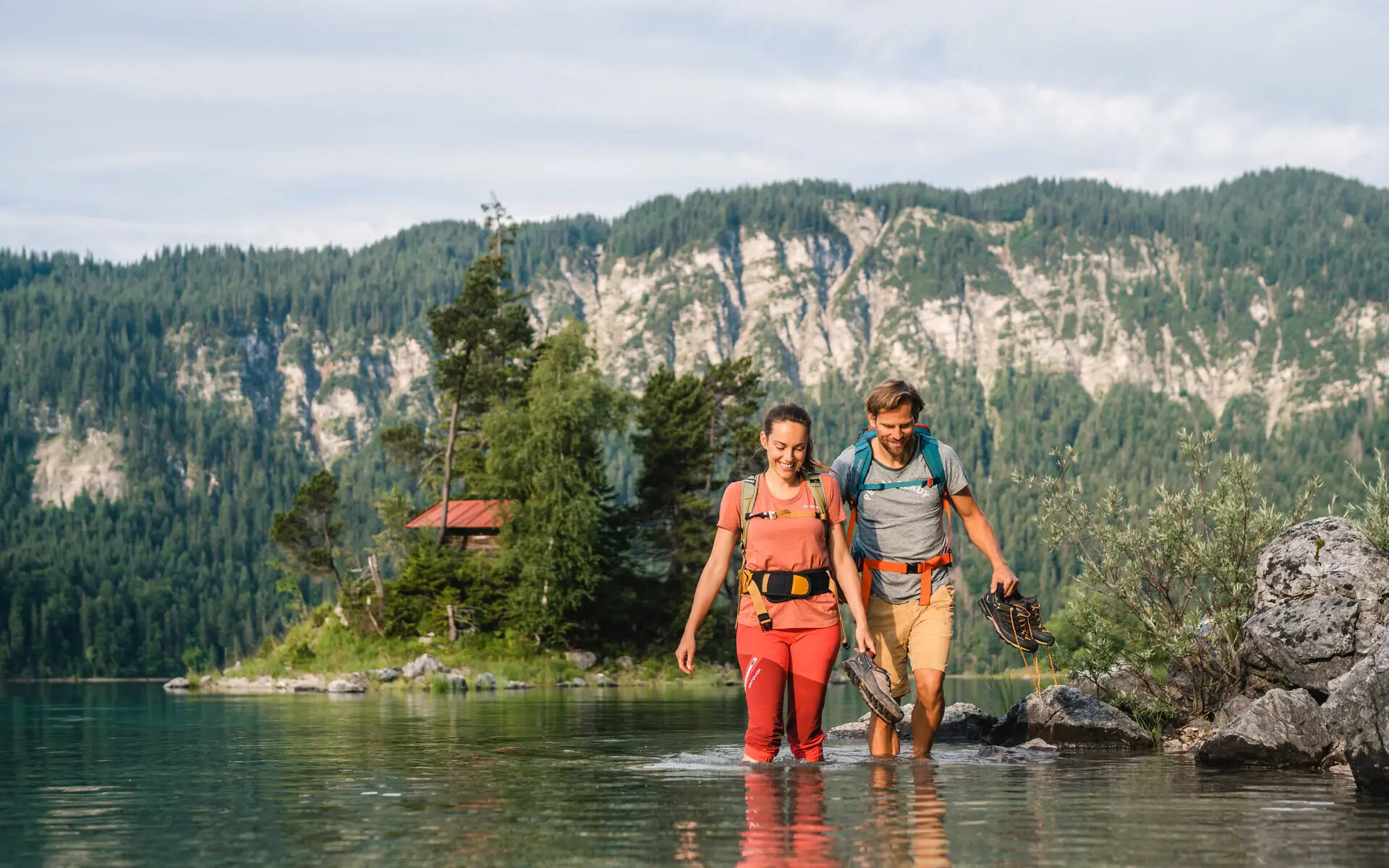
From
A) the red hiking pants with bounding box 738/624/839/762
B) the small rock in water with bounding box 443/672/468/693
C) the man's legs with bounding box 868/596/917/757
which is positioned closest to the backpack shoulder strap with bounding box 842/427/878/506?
the man's legs with bounding box 868/596/917/757

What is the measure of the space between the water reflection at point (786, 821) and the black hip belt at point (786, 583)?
4.16ft

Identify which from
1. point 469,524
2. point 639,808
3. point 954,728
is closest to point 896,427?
point 639,808

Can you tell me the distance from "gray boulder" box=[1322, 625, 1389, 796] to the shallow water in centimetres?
25

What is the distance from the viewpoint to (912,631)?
38.7ft

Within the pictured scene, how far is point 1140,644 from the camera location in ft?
56.4

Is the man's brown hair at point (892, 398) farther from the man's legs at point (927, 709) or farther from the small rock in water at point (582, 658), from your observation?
the small rock in water at point (582, 658)

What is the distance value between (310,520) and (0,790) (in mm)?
49255

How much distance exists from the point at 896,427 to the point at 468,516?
171 feet

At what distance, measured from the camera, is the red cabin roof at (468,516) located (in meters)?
59.2

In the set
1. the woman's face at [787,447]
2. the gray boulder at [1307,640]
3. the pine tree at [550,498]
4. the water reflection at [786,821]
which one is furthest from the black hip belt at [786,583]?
the pine tree at [550,498]

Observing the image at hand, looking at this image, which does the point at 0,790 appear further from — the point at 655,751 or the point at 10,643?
the point at 10,643

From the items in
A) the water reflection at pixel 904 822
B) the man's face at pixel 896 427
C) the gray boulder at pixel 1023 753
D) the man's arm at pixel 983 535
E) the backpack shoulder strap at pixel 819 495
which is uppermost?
the man's face at pixel 896 427

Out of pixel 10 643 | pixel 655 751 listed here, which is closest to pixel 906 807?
pixel 655 751

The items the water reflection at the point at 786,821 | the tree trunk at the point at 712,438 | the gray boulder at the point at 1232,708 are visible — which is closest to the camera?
the water reflection at the point at 786,821
